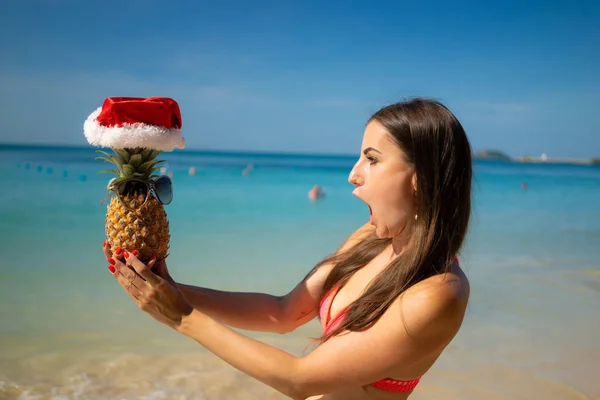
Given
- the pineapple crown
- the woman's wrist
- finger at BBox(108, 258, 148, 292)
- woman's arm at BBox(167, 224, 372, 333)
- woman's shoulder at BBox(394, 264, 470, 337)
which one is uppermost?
the pineapple crown

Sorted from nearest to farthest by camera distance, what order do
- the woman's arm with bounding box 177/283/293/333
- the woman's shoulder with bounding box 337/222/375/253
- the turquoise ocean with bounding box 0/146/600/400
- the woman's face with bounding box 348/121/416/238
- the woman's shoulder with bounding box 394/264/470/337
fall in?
1. the woman's shoulder with bounding box 394/264/470/337
2. the woman's face with bounding box 348/121/416/238
3. the woman's arm with bounding box 177/283/293/333
4. the woman's shoulder with bounding box 337/222/375/253
5. the turquoise ocean with bounding box 0/146/600/400

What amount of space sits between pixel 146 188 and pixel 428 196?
97 cm

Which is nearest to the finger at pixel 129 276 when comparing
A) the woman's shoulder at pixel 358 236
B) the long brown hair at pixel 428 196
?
A: the long brown hair at pixel 428 196

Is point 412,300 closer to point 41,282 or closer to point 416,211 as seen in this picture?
point 416,211

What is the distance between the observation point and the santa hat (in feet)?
6.55

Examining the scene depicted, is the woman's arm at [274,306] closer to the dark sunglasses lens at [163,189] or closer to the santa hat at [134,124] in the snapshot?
the dark sunglasses lens at [163,189]

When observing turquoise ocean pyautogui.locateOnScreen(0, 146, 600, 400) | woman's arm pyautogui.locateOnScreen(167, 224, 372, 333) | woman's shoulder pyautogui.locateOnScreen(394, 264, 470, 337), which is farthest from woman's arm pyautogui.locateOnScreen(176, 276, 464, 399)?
turquoise ocean pyautogui.locateOnScreen(0, 146, 600, 400)

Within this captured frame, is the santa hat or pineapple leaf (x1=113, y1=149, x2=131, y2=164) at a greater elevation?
the santa hat

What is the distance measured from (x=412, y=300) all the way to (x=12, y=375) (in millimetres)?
3609

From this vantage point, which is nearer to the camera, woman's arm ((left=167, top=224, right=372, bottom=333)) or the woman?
the woman

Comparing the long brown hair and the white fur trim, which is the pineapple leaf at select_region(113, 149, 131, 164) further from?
the long brown hair

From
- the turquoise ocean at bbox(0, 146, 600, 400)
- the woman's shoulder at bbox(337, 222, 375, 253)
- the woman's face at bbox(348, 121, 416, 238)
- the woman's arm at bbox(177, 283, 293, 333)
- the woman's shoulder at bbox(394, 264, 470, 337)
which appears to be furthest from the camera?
the turquoise ocean at bbox(0, 146, 600, 400)

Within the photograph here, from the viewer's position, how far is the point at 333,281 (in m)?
2.56

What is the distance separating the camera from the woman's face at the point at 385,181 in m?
2.01
